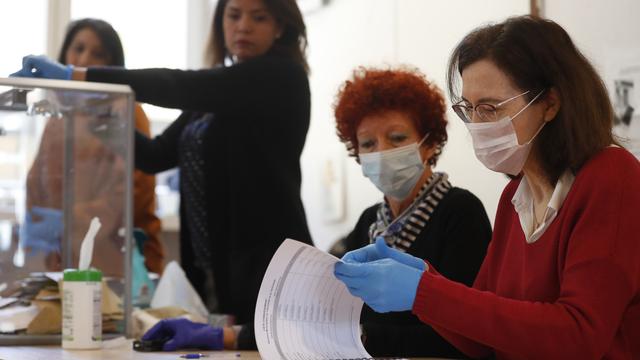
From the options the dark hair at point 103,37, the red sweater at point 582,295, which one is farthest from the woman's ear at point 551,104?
the dark hair at point 103,37

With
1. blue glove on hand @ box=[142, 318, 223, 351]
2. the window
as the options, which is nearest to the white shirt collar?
blue glove on hand @ box=[142, 318, 223, 351]

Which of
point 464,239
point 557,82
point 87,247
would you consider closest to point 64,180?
point 87,247

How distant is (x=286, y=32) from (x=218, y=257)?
2.02 feet

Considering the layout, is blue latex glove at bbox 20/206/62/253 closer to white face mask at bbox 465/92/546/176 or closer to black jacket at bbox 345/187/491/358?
black jacket at bbox 345/187/491/358

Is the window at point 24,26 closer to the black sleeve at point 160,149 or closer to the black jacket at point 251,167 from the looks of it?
the black sleeve at point 160,149

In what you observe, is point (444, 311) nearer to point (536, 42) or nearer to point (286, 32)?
point (536, 42)

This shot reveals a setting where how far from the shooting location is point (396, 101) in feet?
6.02

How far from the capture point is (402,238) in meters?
1.72

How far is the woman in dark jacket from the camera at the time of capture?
210 cm

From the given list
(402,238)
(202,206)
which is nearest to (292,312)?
(402,238)

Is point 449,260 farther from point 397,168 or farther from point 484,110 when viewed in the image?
point 484,110

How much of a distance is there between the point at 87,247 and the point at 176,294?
0.37 m

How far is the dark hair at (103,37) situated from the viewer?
2635 millimetres

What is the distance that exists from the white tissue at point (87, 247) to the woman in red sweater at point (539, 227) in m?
0.71
